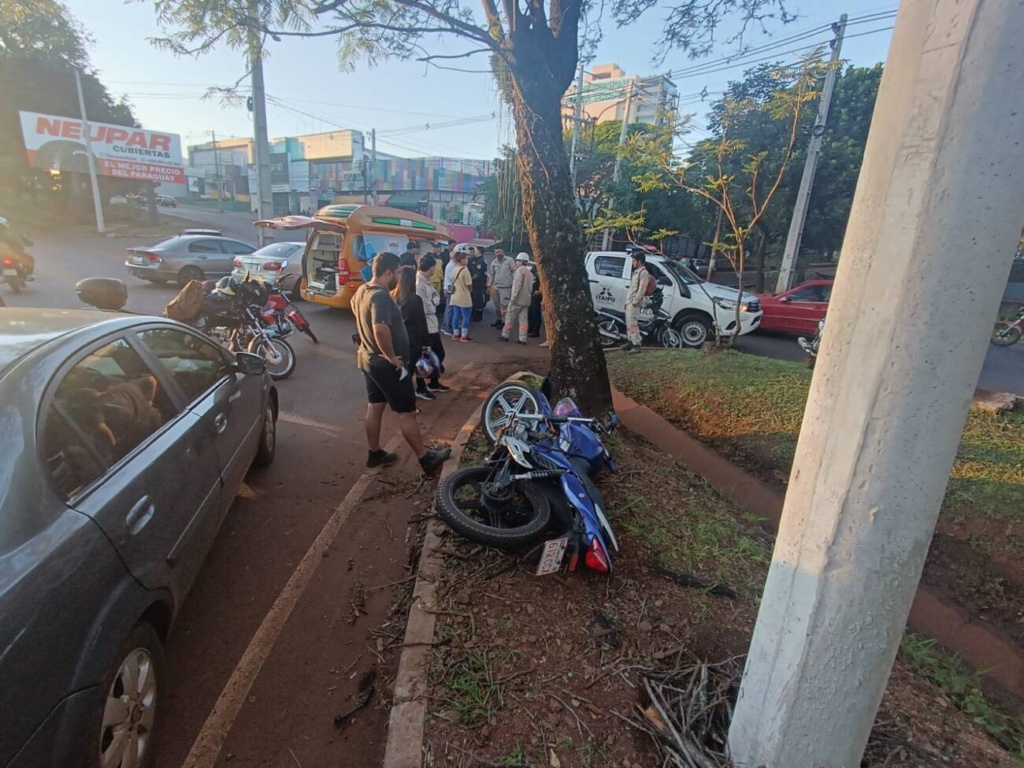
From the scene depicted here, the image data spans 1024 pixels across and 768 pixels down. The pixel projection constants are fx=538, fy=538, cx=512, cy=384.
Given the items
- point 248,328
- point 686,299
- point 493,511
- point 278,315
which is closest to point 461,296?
point 278,315

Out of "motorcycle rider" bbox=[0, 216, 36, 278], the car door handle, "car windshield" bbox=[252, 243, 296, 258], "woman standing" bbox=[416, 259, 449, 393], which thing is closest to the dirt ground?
the car door handle

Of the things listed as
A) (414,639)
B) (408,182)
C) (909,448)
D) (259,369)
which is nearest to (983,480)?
(909,448)

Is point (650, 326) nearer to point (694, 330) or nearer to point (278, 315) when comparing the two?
point (694, 330)

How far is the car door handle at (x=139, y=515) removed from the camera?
201 centimetres

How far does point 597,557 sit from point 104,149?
100 ft

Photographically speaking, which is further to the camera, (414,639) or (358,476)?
(358,476)

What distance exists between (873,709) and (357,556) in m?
2.67

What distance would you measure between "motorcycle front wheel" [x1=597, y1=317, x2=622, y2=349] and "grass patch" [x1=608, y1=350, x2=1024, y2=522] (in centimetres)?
199

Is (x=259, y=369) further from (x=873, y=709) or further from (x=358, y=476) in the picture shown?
(x=873, y=709)

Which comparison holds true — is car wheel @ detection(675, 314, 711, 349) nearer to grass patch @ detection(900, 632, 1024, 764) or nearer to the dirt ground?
the dirt ground

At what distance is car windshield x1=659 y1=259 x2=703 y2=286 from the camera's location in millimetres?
10141

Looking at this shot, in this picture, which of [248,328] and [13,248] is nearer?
[248,328]

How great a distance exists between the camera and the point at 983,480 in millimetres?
4344

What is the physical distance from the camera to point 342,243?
1003 cm
